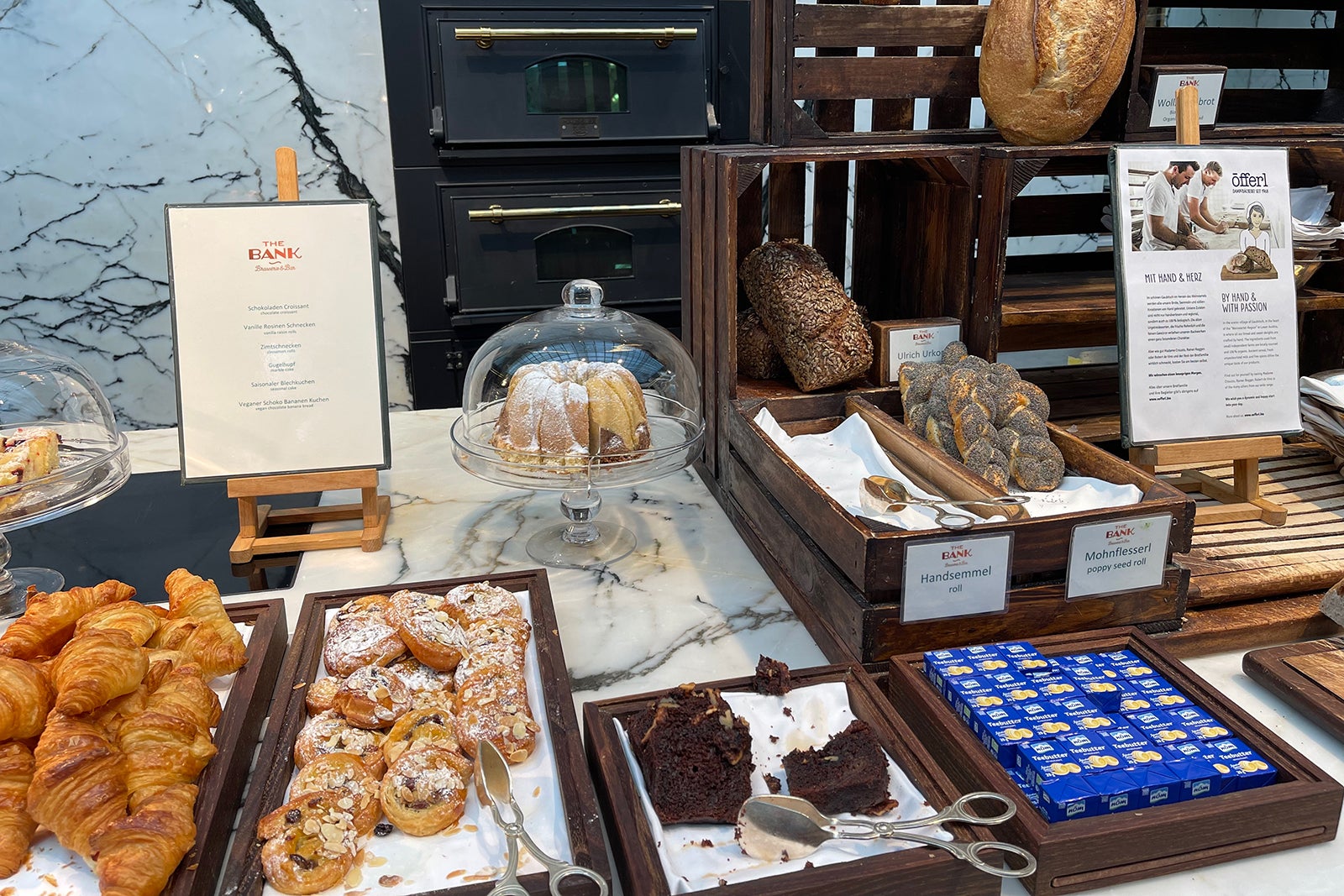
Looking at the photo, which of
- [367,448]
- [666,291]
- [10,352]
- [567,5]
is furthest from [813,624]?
[567,5]

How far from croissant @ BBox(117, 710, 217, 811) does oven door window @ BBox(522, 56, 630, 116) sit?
2.30m

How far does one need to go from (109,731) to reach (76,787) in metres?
0.10

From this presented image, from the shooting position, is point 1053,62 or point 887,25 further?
point 887,25

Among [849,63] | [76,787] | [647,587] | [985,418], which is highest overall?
[849,63]

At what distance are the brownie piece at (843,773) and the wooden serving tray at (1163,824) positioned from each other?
0.09 metres

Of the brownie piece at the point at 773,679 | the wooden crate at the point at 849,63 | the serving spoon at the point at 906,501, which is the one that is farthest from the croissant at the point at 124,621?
→ the wooden crate at the point at 849,63

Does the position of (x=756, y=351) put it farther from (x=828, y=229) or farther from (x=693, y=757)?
(x=693, y=757)

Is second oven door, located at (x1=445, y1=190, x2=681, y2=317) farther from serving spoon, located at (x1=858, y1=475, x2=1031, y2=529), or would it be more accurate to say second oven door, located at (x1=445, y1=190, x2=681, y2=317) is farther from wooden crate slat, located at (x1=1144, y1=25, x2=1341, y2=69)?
serving spoon, located at (x1=858, y1=475, x2=1031, y2=529)

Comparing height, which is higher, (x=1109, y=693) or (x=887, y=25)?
(x=887, y=25)

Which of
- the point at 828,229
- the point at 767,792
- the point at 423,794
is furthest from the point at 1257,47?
the point at 423,794

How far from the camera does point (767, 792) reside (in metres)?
0.89

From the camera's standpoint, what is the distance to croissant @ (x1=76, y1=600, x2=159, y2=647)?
1023 mm

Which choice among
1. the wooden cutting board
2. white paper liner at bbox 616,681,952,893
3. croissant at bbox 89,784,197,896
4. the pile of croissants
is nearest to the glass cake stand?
the pile of croissants

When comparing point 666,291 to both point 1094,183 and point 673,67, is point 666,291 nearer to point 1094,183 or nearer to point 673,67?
point 673,67
